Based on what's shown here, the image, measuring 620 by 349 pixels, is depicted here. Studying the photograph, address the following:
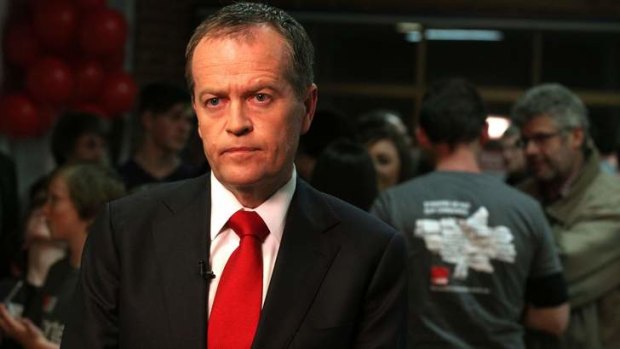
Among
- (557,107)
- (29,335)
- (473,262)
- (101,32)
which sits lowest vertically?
(29,335)

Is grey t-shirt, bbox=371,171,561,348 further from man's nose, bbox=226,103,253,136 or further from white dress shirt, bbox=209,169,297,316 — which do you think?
man's nose, bbox=226,103,253,136

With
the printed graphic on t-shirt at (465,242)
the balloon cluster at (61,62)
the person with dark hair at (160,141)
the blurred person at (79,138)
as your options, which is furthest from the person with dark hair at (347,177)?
the balloon cluster at (61,62)

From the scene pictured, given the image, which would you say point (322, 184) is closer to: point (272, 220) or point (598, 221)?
point (598, 221)

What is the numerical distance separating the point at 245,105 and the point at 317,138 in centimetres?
Result: 225

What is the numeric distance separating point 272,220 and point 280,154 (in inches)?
5.2

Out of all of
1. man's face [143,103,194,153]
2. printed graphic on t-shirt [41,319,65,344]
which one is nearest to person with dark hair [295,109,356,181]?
printed graphic on t-shirt [41,319,65,344]

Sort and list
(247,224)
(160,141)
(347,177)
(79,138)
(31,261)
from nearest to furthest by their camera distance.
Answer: (247,224) → (347,177) → (31,261) → (160,141) → (79,138)

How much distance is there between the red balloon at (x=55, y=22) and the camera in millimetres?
6379

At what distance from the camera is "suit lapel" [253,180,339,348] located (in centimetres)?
169

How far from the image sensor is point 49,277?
349 centimetres

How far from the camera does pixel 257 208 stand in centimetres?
177

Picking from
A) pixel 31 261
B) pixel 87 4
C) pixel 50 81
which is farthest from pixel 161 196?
pixel 87 4

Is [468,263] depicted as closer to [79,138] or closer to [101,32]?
[79,138]

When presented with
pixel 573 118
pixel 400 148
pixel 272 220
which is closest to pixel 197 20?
pixel 400 148
